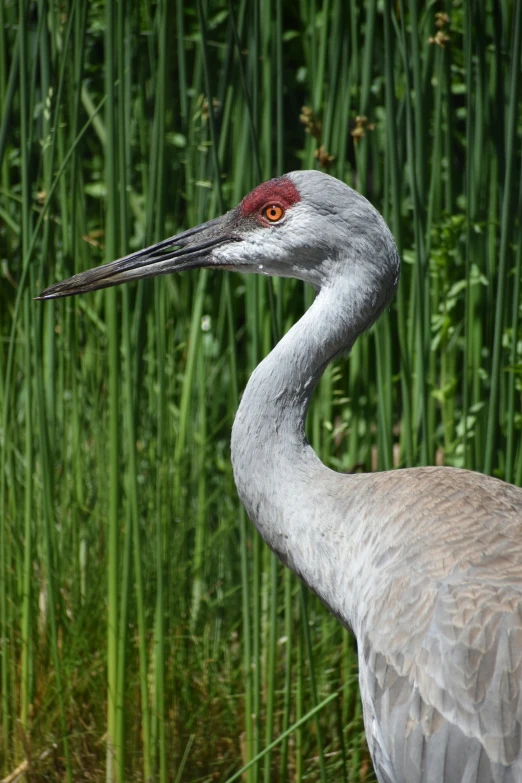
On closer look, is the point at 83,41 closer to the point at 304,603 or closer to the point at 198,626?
the point at 304,603

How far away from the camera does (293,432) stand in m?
2.04

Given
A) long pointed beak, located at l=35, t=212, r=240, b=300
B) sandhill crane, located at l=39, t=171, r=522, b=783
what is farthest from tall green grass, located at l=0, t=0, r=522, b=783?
sandhill crane, located at l=39, t=171, r=522, b=783

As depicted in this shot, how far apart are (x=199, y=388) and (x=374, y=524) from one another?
0.96m

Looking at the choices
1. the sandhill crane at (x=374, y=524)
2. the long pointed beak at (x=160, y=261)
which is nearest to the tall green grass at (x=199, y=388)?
the long pointed beak at (x=160, y=261)

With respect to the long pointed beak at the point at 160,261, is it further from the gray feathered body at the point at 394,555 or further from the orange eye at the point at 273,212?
the gray feathered body at the point at 394,555

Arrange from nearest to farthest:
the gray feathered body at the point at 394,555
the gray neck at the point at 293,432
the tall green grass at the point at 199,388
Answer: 1. the gray feathered body at the point at 394,555
2. the gray neck at the point at 293,432
3. the tall green grass at the point at 199,388

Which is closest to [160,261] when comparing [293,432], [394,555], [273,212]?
[273,212]

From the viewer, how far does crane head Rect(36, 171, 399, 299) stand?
6.64 feet

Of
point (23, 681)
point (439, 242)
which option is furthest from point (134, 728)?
point (439, 242)

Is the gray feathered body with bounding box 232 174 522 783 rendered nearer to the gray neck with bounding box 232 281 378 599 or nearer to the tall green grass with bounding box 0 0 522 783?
the gray neck with bounding box 232 281 378 599

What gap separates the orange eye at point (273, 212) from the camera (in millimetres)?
2102

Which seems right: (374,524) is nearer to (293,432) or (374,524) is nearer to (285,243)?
(293,432)

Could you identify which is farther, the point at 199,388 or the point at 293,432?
the point at 199,388

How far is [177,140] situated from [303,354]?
2143 mm
